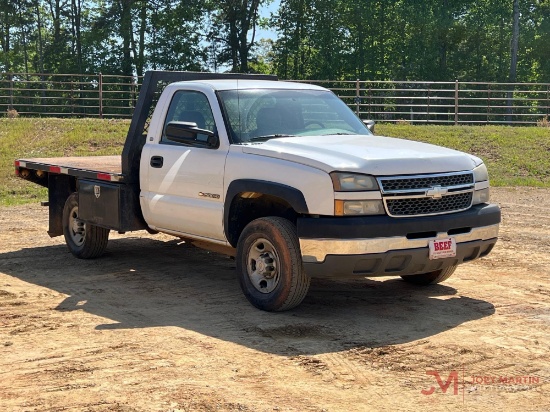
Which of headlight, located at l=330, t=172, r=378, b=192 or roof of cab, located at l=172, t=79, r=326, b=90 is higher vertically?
roof of cab, located at l=172, t=79, r=326, b=90

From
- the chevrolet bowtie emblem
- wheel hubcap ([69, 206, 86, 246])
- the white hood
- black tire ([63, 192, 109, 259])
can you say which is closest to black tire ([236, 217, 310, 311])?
the white hood

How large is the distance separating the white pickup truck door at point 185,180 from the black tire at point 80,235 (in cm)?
131

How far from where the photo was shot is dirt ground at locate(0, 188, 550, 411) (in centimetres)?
556

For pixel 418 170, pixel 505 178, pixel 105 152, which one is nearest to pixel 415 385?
pixel 418 170

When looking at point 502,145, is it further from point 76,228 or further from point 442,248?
point 442,248

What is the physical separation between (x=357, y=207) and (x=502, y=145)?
17091 millimetres

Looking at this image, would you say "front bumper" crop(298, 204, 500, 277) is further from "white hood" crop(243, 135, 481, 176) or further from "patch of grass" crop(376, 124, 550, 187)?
"patch of grass" crop(376, 124, 550, 187)

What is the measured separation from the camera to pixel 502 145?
23562 mm

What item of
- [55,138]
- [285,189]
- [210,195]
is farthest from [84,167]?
[55,138]

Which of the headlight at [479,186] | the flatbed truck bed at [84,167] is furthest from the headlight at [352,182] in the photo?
the flatbed truck bed at [84,167]

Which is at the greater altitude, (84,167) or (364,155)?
(364,155)

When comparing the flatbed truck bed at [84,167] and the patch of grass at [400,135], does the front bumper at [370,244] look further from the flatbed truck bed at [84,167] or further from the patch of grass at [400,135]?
the patch of grass at [400,135]

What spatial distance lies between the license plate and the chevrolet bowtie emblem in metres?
0.35

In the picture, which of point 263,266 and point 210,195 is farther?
point 210,195
